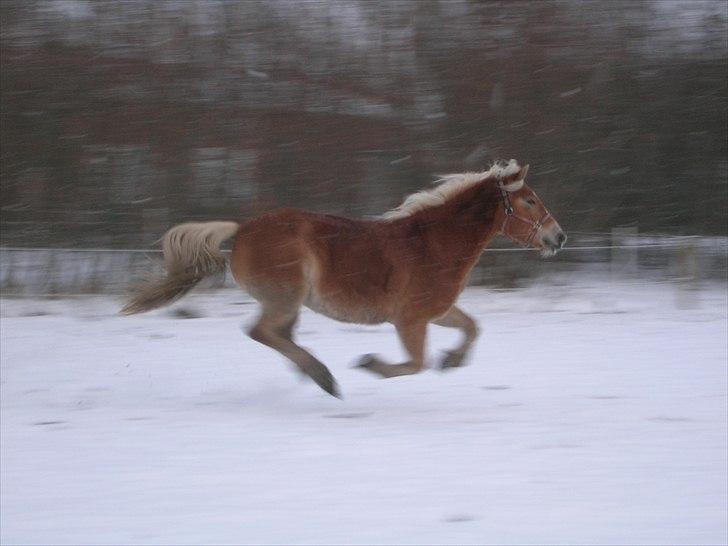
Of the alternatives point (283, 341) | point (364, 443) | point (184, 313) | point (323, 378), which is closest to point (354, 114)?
point (184, 313)

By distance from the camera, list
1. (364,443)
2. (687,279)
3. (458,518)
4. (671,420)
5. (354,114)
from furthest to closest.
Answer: (354,114) < (687,279) < (671,420) < (364,443) < (458,518)

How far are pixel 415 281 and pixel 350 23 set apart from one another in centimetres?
726

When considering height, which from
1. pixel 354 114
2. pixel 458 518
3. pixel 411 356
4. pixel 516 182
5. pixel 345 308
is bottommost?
pixel 411 356

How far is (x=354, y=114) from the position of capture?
11.9 meters

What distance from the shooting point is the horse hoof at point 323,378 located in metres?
5.56

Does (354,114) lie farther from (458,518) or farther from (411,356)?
(458,518)

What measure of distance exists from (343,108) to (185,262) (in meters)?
6.53

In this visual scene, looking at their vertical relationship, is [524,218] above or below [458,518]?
above

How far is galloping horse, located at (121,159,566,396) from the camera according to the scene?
18.3ft

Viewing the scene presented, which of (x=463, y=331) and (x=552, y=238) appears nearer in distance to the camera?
(x=552, y=238)

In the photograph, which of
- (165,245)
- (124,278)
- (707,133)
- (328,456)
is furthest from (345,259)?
(707,133)

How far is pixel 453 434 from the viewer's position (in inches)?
187

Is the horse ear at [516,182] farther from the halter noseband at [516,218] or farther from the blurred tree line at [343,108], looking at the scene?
the blurred tree line at [343,108]

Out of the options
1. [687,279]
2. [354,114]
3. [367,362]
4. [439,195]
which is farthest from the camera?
[354,114]
